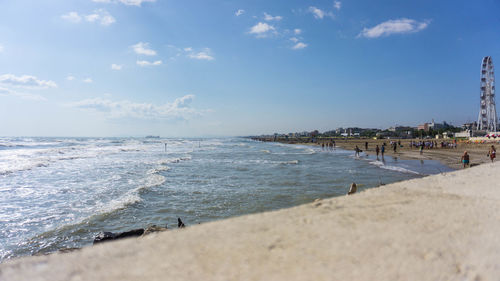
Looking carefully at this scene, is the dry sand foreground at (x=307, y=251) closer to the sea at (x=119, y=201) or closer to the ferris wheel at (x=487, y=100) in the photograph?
the sea at (x=119, y=201)

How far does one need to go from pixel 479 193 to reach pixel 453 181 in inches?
81.7

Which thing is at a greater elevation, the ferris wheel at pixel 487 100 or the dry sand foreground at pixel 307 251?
the ferris wheel at pixel 487 100

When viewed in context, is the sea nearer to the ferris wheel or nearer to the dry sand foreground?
the dry sand foreground

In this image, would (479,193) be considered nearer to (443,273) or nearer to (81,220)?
(443,273)

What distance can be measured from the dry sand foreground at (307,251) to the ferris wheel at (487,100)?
10036cm

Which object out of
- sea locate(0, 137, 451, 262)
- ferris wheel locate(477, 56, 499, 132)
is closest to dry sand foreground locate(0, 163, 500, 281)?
sea locate(0, 137, 451, 262)

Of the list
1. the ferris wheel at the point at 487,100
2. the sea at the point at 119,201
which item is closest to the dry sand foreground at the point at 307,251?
the sea at the point at 119,201

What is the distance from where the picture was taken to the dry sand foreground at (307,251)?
2.94 meters

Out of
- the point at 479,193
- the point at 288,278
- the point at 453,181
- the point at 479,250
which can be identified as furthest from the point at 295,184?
the point at 288,278

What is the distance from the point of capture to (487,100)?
271 feet

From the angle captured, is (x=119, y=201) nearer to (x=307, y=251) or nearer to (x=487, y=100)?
(x=307, y=251)

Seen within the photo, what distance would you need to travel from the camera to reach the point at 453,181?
877 centimetres

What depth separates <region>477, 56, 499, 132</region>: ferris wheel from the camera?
75.3 meters

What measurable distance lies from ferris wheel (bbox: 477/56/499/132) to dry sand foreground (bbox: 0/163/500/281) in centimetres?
10036
